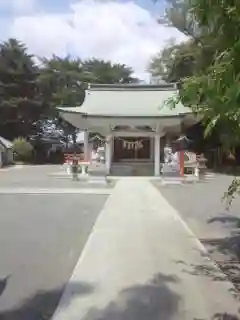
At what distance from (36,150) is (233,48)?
1913 inches

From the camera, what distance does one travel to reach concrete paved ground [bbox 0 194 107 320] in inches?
211

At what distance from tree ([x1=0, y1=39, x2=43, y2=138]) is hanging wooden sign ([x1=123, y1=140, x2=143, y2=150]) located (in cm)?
1989

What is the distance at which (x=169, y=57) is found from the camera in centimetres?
4016

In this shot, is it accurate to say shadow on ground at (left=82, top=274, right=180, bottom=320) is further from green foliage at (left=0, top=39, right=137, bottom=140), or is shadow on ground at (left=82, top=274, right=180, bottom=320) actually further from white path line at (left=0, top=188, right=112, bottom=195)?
green foliage at (left=0, top=39, right=137, bottom=140)

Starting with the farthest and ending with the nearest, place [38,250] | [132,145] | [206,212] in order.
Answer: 1. [132,145]
2. [206,212]
3. [38,250]

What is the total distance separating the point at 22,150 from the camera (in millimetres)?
45938

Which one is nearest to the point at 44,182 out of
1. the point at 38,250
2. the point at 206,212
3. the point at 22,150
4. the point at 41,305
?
the point at 206,212

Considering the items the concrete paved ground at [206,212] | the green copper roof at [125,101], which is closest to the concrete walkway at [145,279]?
the concrete paved ground at [206,212]

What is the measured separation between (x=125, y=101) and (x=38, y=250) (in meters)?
25.4

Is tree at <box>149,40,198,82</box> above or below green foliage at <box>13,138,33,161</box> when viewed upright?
above

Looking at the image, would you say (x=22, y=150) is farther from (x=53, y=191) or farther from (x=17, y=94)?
(x=53, y=191)

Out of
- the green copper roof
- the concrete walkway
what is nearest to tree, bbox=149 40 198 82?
the green copper roof

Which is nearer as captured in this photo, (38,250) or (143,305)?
(143,305)

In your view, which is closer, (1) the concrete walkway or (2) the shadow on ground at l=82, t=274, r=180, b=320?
(2) the shadow on ground at l=82, t=274, r=180, b=320
